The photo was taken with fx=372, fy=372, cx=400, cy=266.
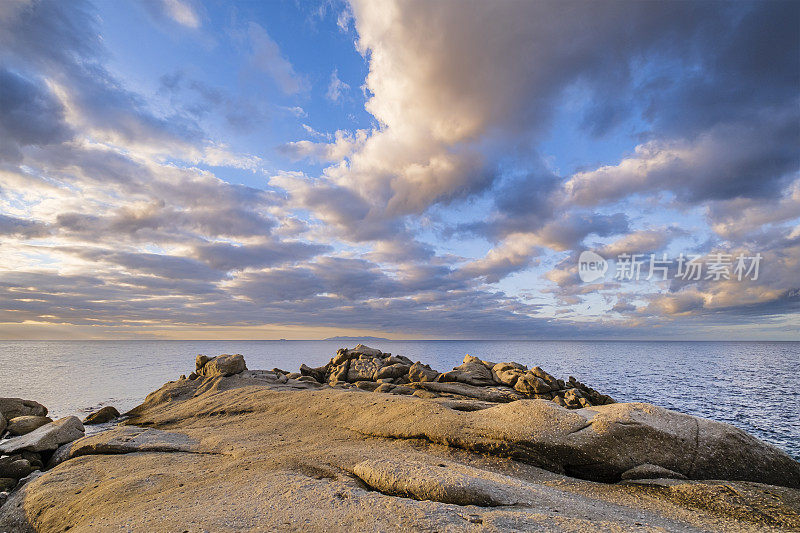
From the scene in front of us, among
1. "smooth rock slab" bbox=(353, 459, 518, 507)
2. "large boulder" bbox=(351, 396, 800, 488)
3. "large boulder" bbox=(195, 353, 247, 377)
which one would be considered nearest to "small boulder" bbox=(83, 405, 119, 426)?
"large boulder" bbox=(195, 353, 247, 377)

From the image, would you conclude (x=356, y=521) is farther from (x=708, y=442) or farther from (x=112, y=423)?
(x=112, y=423)

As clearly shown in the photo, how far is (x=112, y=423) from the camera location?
75.3ft

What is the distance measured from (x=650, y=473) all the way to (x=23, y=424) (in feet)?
89.1

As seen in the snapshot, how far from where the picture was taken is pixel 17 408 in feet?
69.5

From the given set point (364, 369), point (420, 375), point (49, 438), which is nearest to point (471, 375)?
point (420, 375)

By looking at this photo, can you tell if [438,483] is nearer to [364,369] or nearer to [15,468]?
[15,468]

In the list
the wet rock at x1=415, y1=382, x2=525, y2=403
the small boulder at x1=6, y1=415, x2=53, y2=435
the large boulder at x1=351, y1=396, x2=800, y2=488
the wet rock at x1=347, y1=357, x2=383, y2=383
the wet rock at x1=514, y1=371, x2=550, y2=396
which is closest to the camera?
the large boulder at x1=351, y1=396, x2=800, y2=488

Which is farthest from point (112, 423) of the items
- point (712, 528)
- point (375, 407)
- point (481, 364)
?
point (712, 528)

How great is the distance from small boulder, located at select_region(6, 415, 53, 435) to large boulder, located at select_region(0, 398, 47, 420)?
5.44ft

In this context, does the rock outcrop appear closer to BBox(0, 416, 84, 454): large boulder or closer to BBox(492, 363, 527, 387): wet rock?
BBox(492, 363, 527, 387): wet rock

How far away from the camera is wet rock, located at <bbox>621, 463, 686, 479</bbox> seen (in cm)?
896

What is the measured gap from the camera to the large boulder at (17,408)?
20688 millimetres

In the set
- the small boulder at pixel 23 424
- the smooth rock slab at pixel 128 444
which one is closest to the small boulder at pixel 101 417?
the small boulder at pixel 23 424

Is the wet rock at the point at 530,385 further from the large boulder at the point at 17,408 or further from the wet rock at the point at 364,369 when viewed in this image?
the large boulder at the point at 17,408
